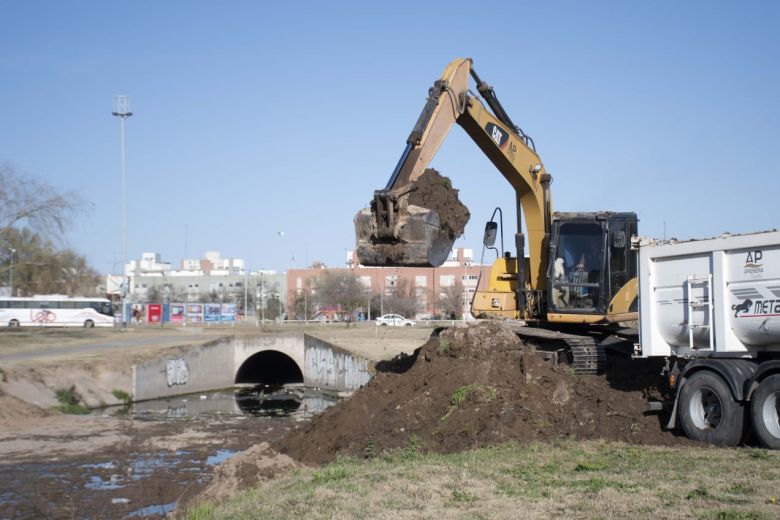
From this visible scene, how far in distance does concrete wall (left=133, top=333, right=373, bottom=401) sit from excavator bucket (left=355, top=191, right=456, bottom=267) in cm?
1986

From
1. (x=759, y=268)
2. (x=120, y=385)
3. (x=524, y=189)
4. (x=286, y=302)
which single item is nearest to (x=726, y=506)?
(x=759, y=268)

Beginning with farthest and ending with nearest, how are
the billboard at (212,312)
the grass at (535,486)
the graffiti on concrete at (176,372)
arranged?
1. the billboard at (212,312)
2. the graffiti on concrete at (176,372)
3. the grass at (535,486)

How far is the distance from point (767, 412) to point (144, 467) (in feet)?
39.1

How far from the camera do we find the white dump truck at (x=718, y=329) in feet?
35.7

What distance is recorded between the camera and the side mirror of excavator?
16.5 m

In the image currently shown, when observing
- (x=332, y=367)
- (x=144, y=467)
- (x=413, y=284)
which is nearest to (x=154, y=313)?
(x=413, y=284)

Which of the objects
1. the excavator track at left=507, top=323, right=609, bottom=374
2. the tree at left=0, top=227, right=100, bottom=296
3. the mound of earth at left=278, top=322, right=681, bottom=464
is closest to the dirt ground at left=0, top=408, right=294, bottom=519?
the mound of earth at left=278, top=322, right=681, bottom=464

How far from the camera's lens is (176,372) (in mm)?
36125

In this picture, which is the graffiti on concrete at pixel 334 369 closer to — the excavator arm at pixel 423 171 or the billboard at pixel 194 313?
the excavator arm at pixel 423 171

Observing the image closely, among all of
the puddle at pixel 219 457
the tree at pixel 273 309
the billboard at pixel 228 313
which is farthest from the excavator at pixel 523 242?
the tree at pixel 273 309

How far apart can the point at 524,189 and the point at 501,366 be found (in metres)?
4.29

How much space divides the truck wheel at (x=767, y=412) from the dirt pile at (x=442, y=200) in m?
5.19

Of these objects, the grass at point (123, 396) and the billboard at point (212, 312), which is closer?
the grass at point (123, 396)

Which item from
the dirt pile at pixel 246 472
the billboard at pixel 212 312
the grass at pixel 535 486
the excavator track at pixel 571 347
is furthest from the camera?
the billboard at pixel 212 312
